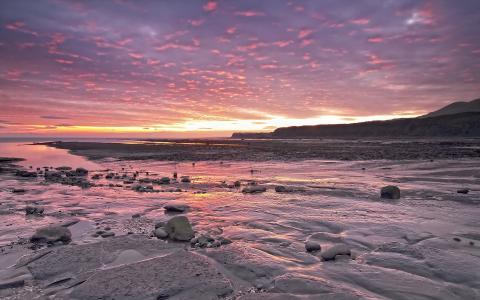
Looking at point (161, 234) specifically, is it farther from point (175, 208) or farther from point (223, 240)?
point (175, 208)

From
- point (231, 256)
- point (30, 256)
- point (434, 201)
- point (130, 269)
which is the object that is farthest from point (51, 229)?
point (434, 201)

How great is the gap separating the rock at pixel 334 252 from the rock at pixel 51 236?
6056 mm

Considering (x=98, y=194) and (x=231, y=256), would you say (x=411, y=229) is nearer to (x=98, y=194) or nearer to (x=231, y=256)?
(x=231, y=256)

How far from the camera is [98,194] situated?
15.3m

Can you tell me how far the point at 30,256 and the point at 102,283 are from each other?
252 centimetres

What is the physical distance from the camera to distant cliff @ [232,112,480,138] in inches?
3868

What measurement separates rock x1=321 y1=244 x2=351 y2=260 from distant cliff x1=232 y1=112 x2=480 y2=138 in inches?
4204

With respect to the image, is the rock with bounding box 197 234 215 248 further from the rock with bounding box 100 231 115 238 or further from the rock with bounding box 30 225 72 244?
the rock with bounding box 30 225 72 244

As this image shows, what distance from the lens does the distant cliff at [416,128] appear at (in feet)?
322

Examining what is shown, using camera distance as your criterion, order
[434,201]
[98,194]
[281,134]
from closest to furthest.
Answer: [434,201], [98,194], [281,134]

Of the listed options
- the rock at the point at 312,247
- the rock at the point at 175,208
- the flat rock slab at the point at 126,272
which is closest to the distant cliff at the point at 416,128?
the rock at the point at 175,208

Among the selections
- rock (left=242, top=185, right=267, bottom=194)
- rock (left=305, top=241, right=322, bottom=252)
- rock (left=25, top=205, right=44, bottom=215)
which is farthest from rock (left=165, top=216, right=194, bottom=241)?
rock (left=242, top=185, right=267, bottom=194)

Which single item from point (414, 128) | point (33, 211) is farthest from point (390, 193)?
point (414, 128)

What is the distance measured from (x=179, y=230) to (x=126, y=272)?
2.25 m
